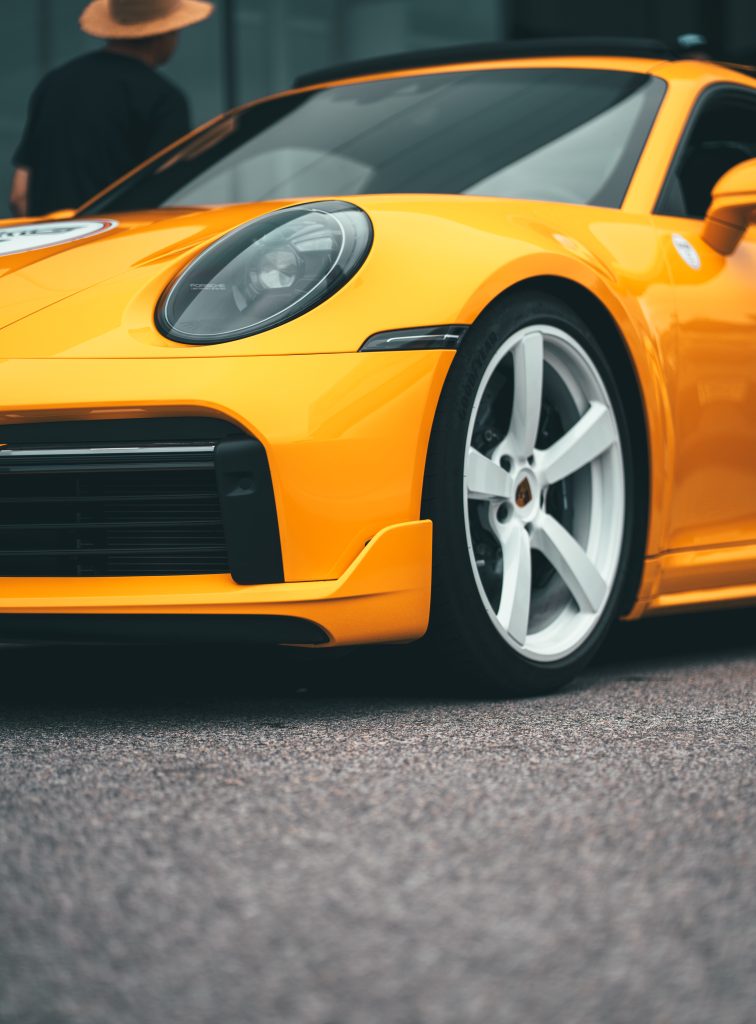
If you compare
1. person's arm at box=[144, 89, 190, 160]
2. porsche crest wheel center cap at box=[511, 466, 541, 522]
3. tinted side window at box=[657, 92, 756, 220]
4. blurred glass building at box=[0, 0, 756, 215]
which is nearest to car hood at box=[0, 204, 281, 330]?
porsche crest wheel center cap at box=[511, 466, 541, 522]

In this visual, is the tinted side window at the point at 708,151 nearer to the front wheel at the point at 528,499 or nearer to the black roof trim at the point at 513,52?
the black roof trim at the point at 513,52

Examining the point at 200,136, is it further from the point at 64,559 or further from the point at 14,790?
the point at 14,790

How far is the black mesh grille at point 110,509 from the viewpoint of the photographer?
276 centimetres

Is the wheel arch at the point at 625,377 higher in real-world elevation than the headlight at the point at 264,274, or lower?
lower

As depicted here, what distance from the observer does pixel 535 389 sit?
311 centimetres

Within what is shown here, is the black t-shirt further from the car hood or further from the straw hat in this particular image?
the car hood

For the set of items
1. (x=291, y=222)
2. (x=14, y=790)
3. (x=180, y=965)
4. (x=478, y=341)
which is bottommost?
(x=14, y=790)

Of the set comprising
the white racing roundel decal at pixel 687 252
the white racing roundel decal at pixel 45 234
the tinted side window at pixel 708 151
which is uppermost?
the tinted side window at pixel 708 151

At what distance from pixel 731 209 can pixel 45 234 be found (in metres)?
1.54

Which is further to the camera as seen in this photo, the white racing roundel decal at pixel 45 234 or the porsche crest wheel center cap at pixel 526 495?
the white racing roundel decal at pixel 45 234

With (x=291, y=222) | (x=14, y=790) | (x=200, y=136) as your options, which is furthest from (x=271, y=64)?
(x=14, y=790)

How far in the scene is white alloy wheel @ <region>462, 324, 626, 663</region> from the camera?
3.06 meters

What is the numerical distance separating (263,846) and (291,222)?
4.54 ft

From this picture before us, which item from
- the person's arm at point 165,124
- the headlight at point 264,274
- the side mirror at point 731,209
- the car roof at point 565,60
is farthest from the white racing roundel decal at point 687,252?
the person's arm at point 165,124
